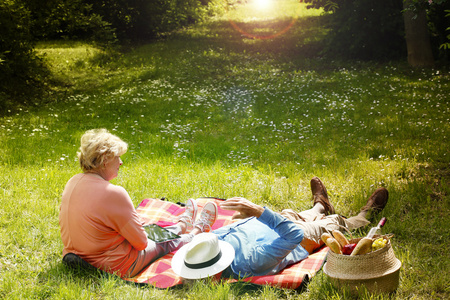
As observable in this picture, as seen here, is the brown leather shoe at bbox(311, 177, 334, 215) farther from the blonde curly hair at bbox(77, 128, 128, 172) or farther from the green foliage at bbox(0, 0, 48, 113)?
the green foliage at bbox(0, 0, 48, 113)

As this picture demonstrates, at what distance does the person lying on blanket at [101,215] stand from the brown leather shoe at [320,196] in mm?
2340

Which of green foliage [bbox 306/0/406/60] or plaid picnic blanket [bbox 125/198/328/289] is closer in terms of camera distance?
plaid picnic blanket [bbox 125/198/328/289]

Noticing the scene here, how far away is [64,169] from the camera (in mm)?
6445

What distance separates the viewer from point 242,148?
7734mm

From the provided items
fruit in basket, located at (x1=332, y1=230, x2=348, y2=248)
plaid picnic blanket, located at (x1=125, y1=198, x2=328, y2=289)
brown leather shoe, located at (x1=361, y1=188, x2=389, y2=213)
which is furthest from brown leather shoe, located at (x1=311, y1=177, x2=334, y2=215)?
fruit in basket, located at (x1=332, y1=230, x2=348, y2=248)

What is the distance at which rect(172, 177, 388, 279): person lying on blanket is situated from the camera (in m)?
3.51

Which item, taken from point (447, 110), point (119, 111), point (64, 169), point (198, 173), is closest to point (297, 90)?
point (447, 110)

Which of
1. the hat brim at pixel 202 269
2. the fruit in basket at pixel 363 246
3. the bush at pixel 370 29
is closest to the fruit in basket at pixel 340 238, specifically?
the fruit in basket at pixel 363 246

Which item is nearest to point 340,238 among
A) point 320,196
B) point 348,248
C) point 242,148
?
point 348,248

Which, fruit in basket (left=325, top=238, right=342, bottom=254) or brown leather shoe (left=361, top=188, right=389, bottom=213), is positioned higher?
fruit in basket (left=325, top=238, right=342, bottom=254)

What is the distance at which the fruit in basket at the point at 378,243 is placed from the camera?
324 cm

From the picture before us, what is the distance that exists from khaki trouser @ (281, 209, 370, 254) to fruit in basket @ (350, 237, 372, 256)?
0.89 meters

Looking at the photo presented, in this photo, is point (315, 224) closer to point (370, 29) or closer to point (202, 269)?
point (202, 269)

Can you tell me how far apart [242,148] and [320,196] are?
286cm
